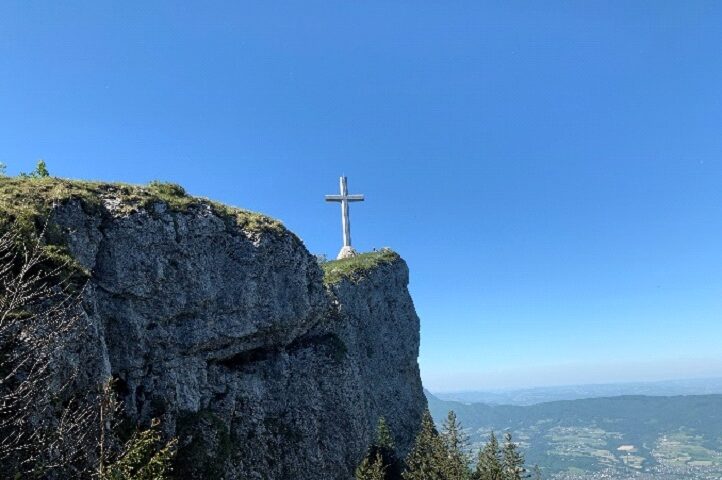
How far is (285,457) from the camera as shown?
1150 inches

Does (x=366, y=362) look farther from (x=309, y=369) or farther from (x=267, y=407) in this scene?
(x=267, y=407)

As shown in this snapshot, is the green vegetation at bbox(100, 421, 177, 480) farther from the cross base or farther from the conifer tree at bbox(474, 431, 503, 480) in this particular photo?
the cross base

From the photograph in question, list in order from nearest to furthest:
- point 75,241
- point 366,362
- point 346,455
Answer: point 75,241 → point 346,455 → point 366,362

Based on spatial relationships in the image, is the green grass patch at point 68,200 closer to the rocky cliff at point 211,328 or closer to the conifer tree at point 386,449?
the rocky cliff at point 211,328

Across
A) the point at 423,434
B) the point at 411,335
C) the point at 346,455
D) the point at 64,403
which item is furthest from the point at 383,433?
the point at 64,403

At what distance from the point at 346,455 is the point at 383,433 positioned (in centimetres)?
1216

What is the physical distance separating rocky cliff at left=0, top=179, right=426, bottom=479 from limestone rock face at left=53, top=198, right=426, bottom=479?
0.23 ft

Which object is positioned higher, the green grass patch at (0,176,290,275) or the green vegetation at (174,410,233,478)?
the green grass patch at (0,176,290,275)

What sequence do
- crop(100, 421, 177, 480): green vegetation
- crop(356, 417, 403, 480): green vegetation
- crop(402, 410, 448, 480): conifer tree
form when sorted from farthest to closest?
crop(356, 417, 403, 480): green vegetation → crop(402, 410, 448, 480): conifer tree → crop(100, 421, 177, 480): green vegetation

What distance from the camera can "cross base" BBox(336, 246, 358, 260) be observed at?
2420 inches

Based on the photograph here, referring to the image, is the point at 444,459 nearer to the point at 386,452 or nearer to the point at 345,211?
the point at 386,452

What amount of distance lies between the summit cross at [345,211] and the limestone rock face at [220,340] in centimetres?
2257

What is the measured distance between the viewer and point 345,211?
6244cm

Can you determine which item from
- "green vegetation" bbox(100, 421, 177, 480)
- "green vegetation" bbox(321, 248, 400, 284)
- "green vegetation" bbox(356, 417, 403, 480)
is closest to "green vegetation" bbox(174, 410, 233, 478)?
"green vegetation" bbox(100, 421, 177, 480)
